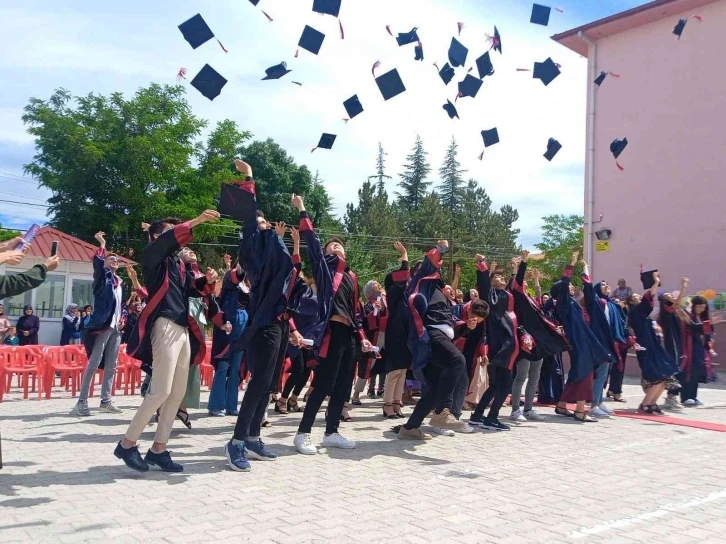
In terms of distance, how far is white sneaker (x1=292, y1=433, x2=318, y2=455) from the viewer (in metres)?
Answer: 6.45

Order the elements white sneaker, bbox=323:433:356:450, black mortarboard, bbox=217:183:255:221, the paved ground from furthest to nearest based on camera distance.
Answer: white sneaker, bbox=323:433:356:450
black mortarboard, bbox=217:183:255:221
the paved ground

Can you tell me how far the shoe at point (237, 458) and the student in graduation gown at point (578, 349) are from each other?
491cm

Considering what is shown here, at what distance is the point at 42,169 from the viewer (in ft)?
89.4

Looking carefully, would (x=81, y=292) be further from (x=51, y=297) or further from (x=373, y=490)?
(x=373, y=490)

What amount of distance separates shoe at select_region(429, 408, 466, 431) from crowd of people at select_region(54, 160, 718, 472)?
0.05 feet

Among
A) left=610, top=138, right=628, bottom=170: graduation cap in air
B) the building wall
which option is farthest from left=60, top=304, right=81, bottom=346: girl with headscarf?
the building wall

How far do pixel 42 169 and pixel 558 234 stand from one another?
22.8 meters

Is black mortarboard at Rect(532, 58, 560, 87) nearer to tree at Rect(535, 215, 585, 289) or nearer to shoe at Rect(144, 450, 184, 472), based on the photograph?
shoe at Rect(144, 450, 184, 472)

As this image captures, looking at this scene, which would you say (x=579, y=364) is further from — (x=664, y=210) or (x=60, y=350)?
(x=664, y=210)

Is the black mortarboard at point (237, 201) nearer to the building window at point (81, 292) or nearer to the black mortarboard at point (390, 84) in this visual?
the black mortarboard at point (390, 84)

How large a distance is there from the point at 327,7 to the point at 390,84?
5.24 ft

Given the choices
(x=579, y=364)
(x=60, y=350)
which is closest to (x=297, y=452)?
(x=579, y=364)

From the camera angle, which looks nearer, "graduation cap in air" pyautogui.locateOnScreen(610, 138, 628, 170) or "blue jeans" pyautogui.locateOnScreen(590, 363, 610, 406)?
"blue jeans" pyautogui.locateOnScreen(590, 363, 610, 406)

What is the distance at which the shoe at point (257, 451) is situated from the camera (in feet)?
20.0
